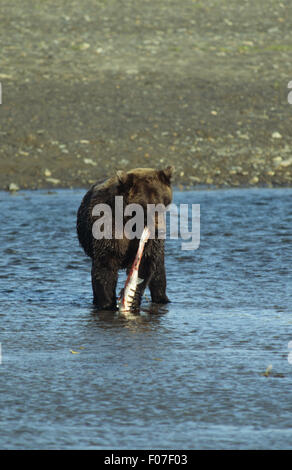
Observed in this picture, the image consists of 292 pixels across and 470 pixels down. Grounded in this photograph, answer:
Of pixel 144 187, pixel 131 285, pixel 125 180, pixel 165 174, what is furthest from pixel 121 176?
pixel 131 285

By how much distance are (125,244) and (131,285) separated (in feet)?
1.05

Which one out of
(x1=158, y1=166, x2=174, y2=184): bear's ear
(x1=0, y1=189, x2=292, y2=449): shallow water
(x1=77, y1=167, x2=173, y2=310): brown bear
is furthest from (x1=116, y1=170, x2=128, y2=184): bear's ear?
(x1=0, y1=189, x2=292, y2=449): shallow water

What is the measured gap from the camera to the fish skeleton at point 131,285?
7.19m

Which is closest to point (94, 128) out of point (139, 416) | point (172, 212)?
point (172, 212)

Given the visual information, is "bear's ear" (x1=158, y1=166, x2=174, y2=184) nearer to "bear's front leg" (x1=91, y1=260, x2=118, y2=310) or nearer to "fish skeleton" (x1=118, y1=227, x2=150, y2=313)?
"fish skeleton" (x1=118, y1=227, x2=150, y2=313)

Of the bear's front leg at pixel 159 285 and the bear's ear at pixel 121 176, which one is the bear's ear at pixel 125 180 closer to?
the bear's ear at pixel 121 176

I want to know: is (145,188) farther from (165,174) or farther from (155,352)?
(155,352)

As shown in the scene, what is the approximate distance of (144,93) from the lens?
16625 millimetres

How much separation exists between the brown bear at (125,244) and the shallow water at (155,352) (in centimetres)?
17

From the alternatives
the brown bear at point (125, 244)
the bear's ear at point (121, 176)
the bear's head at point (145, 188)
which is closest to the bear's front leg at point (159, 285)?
the brown bear at point (125, 244)

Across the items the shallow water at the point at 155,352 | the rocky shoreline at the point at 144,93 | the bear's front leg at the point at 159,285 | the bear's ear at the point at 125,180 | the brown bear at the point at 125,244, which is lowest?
the shallow water at the point at 155,352

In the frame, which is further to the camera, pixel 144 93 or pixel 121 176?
pixel 144 93

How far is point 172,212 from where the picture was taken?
12.5m
